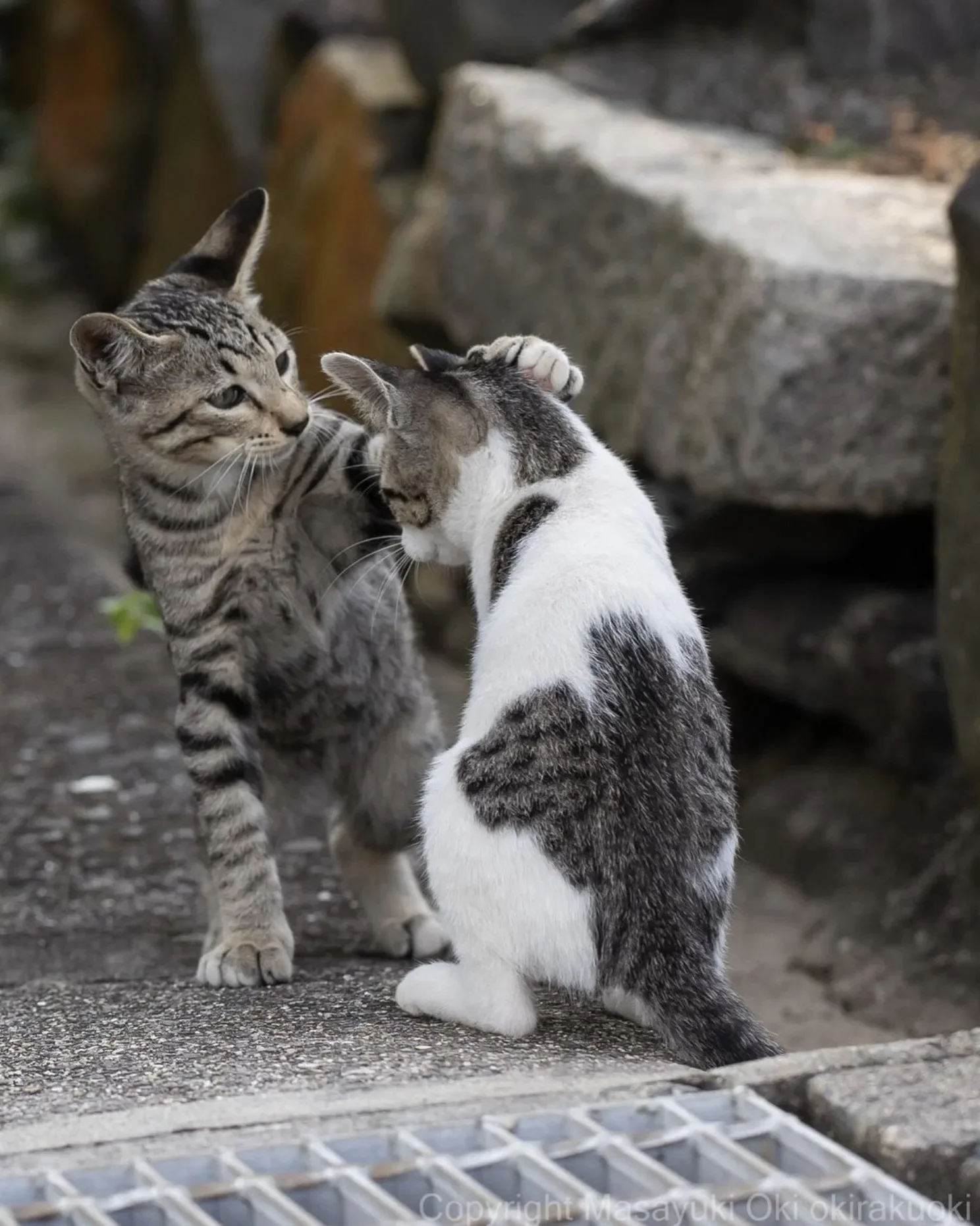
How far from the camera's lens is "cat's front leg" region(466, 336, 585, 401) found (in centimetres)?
308

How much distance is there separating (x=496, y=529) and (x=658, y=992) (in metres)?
0.79

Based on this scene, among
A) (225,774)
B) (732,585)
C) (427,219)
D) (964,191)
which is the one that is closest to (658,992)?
(225,774)

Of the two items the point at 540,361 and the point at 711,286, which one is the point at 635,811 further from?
the point at 711,286

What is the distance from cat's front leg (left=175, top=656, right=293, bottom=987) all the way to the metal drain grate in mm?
1069

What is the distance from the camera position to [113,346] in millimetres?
3354

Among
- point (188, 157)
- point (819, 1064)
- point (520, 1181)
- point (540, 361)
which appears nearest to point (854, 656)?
point (540, 361)

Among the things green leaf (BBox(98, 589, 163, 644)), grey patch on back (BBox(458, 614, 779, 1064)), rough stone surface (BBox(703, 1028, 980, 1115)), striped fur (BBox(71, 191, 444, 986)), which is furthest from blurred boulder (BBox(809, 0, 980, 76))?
rough stone surface (BBox(703, 1028, 980, 1115))

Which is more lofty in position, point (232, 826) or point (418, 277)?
point (418, 277)

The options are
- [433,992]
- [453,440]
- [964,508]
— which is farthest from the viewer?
[964,508]

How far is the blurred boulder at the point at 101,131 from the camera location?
9406mm

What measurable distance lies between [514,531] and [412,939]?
3.87ft

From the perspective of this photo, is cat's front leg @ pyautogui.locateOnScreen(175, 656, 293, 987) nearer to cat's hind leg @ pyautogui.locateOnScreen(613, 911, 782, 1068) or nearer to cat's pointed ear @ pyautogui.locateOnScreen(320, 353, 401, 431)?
cat's pointed ear @ pyautogui.locateOnScreen(320, 353, 401, 431)

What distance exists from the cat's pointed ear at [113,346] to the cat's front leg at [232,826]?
1.99 ft

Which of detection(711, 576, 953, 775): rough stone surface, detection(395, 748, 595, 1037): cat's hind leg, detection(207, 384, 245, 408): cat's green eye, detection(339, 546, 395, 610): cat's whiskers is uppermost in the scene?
detection(207, 384, 245, 408): cat's green eye
